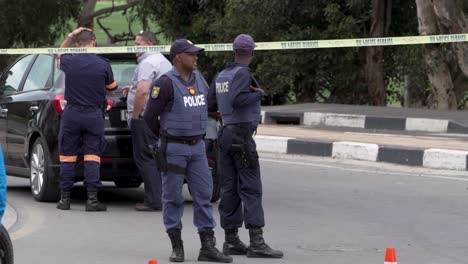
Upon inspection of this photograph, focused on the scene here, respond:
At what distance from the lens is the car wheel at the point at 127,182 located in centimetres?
1278

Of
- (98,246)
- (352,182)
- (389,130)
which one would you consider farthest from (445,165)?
(98,246)

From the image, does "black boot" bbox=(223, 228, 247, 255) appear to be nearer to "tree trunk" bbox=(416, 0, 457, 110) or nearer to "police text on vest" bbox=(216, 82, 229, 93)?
"police text on vest" bbox=(216, 82, 229, 93)

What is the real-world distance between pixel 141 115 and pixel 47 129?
107 centimetres

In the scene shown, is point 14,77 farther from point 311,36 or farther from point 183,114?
point 311,36

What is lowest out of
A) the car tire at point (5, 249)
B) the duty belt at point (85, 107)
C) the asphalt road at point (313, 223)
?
the asphalt road at point (313, 223)

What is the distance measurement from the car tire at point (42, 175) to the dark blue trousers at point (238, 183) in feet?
9.78

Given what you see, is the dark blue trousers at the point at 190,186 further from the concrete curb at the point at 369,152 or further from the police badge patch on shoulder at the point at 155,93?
the concrete curb at the point at 369,152

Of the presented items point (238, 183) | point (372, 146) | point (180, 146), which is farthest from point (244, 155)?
point (372, 146)

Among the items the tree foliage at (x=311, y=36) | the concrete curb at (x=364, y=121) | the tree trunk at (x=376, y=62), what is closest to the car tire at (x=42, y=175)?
the concrete curb at (x=364, y=121)

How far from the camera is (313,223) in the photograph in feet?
35.4

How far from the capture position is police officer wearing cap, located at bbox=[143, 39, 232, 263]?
8914 mm

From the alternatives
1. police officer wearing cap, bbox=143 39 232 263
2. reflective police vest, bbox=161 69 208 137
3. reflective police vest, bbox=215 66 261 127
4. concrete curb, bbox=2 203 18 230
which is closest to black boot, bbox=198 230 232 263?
police officer wearing cap, bbox=143 39 232 263

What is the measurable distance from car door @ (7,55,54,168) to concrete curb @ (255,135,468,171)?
4.82 meters

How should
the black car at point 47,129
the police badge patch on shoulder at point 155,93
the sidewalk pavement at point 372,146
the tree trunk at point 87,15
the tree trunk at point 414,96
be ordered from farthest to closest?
the tree trunk at point 87,15
the tree trunk at point 414,96
the sidewalk pavement at point 372,146
the black car at point 47,129
the police badge patch on shoulder at point 155,93
